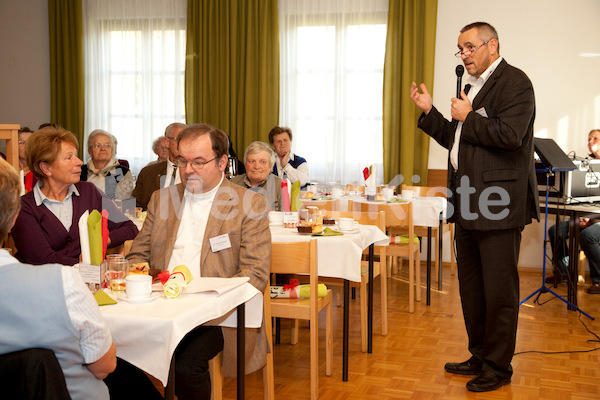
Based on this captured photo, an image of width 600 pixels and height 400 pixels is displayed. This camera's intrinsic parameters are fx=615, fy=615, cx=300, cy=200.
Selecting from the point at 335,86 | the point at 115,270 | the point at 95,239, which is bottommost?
the point at 115,270

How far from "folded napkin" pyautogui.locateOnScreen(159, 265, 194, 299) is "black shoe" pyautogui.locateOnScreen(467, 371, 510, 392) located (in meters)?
1.87

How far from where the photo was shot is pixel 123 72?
8.29 m

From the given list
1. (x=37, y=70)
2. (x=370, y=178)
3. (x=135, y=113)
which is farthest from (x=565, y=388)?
(x=37, y=70)

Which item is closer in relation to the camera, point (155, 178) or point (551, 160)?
point (551, 160)

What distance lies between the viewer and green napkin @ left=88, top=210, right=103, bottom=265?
87.3 inches

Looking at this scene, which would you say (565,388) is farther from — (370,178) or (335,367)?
(370,178)

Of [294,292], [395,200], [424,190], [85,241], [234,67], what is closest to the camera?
[85,241]

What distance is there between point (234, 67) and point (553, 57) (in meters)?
3.77

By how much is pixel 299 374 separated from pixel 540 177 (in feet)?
10.2

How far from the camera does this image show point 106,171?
5211 mm

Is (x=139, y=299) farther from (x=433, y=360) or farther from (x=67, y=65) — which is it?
(x=67, y=65)

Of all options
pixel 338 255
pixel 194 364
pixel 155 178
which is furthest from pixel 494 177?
pixel 155 178

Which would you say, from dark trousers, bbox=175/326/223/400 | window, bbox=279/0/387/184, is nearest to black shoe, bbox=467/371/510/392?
dark trousers, bbox=175/326/223/400

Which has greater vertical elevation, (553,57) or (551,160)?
(553,57)
